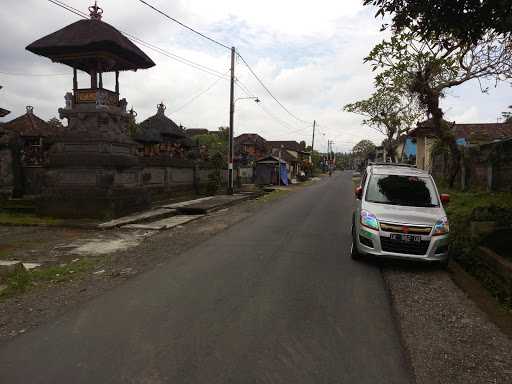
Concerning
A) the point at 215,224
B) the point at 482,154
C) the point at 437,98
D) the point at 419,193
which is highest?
the point at 437,98

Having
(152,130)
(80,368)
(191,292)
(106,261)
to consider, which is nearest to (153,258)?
(106,261)

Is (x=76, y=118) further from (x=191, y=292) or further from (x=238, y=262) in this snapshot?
(x=191, y=292)

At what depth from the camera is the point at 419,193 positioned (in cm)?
826

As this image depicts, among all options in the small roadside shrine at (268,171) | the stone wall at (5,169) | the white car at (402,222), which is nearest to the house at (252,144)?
the small roadside shrine at (268,171)

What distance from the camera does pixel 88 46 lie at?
1428 cm

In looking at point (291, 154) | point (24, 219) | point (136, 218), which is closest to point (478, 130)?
point (291, 154)

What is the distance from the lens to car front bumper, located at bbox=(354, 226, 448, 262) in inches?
279

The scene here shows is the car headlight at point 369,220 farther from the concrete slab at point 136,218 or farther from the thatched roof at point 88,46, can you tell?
the thatched roof at point 88,46

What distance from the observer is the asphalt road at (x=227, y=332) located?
3.59 metres

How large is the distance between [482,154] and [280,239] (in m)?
12.0

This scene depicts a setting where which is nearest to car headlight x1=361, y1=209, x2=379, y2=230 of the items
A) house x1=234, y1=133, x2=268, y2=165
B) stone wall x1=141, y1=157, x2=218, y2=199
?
stone wall x1=141, y1=157, x2=218, y2=199

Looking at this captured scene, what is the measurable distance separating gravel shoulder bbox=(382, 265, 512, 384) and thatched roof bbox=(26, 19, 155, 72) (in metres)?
13.1

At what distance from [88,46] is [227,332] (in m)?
13.5

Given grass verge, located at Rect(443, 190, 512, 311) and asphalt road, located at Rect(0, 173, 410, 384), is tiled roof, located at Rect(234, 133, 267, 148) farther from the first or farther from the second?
asphalt road, located at Rect(0, 173, 410, 384)
